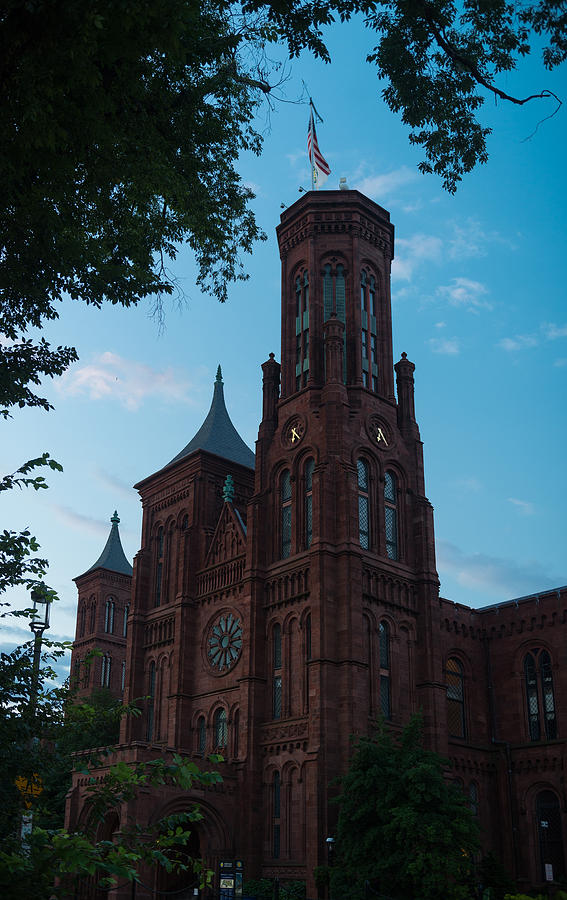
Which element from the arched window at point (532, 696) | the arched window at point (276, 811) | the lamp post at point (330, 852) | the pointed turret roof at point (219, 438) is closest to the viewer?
the lamp post at point (330, 852)

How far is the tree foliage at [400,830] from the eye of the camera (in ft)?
94.4

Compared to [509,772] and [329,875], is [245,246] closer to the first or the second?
[329,875]

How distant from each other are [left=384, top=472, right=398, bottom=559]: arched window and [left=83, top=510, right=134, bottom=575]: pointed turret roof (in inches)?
1449

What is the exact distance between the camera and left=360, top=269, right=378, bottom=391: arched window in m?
47.3

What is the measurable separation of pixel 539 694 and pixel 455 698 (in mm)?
4264

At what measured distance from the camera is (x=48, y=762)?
12148 millimetres

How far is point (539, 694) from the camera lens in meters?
45.9

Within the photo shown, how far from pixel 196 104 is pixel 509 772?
3971 centimetres

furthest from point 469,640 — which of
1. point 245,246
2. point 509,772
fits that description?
point 245,246

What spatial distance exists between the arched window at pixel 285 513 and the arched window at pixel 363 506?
145 inches

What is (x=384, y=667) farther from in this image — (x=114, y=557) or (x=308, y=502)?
(x=114, y=557)

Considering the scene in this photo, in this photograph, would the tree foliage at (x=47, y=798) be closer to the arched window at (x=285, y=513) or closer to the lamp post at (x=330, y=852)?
the lamp post at (x=330, y=852)

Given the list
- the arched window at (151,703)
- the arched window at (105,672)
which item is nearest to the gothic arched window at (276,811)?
the arched window at (151,703)

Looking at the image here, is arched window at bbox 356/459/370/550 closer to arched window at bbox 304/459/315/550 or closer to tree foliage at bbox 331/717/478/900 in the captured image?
arched window at bbox 304/459/315/550
